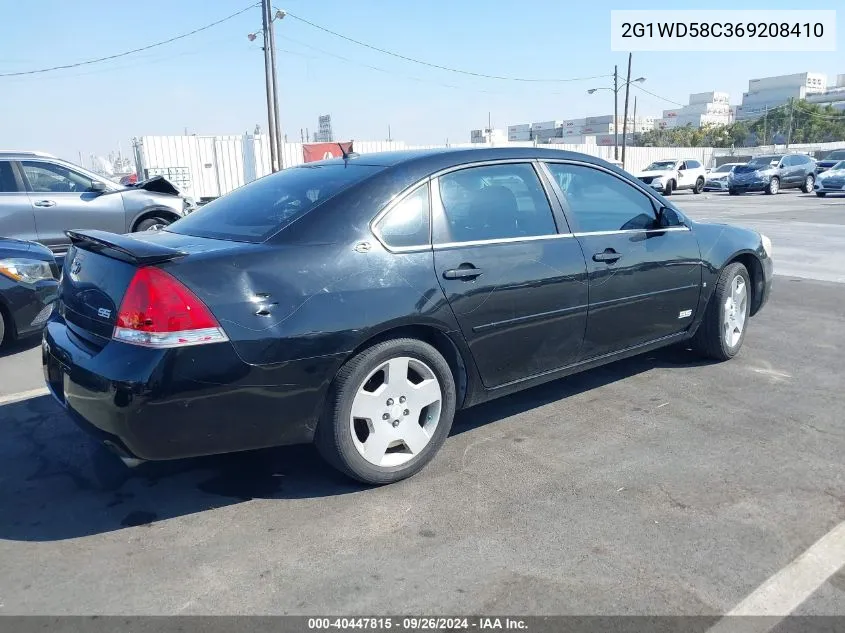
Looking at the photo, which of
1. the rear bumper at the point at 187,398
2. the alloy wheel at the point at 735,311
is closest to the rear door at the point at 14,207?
the rear bumper at the point at 187,398

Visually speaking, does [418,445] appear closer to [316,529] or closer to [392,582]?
[316,529]

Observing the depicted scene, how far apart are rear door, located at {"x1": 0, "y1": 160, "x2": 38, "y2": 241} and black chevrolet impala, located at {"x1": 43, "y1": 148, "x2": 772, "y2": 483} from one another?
5.92 metres

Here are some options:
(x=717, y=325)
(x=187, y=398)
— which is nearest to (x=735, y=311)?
(x=717, y=325)

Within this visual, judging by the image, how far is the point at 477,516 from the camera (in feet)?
9.55

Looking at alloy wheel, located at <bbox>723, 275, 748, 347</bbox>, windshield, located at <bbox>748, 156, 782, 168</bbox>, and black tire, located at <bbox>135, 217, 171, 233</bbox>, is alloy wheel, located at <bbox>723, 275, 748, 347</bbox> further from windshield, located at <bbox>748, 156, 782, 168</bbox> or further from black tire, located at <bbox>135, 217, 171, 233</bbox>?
windshield, located at <bbox>748, 156, 782, 168</bbox>

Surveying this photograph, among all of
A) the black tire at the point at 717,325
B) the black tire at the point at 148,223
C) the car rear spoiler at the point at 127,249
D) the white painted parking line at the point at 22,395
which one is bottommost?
the white painted parking line at the point at 22,395

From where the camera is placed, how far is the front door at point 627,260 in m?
3.93

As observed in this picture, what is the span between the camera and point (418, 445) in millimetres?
3262

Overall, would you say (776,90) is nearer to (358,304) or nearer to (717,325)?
(717,325)

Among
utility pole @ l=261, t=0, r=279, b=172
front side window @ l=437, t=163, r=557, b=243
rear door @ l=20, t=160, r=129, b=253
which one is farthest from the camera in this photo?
utility pole @ l=261, t=0, r=279, b=172

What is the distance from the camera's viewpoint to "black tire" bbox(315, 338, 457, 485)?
2969 millimetres

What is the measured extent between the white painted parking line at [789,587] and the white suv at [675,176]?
2666cm

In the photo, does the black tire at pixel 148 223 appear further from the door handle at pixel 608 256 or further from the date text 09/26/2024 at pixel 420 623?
the date text 09/26/2024 at pixel 420 623

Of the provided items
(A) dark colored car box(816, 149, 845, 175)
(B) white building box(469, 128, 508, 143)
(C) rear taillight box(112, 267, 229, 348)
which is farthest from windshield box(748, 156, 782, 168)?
(C) rear taillight box(112, 267, 229, 348)
